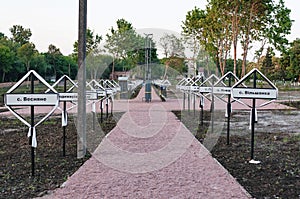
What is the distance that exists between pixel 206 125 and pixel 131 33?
1978 cm

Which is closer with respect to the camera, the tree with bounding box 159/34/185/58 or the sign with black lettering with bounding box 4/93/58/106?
the sign with black lettering with bounding box 4/93/58/106

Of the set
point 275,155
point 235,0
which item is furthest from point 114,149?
point 235,0

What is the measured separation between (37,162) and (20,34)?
68.3 metres

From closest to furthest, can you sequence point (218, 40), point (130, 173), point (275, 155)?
1. point (130, 173)
2. point (275, 155)
3. point (218, 40)

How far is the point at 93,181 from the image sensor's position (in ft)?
17.6

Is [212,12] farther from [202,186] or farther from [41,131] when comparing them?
[202,186]

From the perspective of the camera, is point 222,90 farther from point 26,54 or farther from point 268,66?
point 268,66

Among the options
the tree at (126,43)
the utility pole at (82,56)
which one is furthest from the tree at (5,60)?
the utility pole at (82,56)

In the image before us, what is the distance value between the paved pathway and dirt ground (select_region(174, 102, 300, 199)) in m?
0.24

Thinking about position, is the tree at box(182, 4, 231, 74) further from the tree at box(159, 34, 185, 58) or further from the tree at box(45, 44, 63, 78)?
the tree at box(45, 44, 63, 78)

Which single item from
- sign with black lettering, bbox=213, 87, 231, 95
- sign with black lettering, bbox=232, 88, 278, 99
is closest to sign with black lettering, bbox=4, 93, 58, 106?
sign with black lettering, bbox=232, 88, 278, 99

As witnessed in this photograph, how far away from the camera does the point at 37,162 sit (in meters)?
6.60

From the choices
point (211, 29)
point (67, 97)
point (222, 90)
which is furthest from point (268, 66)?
point (67, 97)

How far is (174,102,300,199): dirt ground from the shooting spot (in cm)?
506
